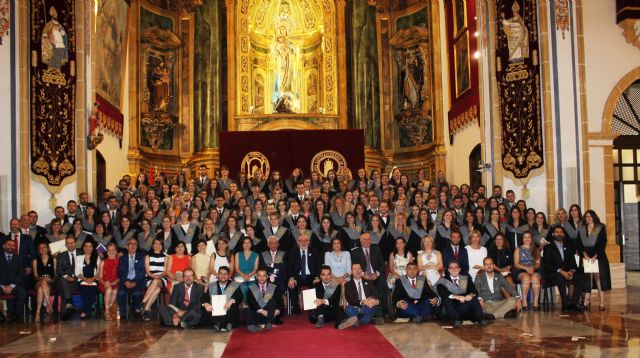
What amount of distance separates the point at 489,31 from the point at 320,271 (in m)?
6.40

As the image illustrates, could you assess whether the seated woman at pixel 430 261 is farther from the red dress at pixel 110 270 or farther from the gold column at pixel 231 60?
the gold column at pixel 231 60

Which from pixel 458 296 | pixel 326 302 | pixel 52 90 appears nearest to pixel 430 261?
pixel 458 296

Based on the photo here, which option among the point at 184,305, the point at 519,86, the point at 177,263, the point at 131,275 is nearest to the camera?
the point at 184,305

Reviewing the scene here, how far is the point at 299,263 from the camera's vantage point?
9930 millimetres

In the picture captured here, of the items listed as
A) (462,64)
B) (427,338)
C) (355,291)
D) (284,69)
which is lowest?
(427,338)

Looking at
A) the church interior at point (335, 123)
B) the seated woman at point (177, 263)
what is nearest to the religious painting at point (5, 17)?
the church interior at point (335, 123)

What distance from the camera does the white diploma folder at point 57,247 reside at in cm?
1027

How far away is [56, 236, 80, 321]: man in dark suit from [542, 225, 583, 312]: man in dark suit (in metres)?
6.88

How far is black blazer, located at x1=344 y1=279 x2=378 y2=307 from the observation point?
29.3 feet

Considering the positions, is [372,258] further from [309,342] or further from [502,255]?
[309,342]

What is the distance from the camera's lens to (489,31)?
13.4 m

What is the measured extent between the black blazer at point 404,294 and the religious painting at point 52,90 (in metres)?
6.45

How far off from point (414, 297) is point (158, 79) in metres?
12.4

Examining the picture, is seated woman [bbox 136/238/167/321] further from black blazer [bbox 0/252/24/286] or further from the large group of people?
black blazer [bbox 0/252/24/286]
